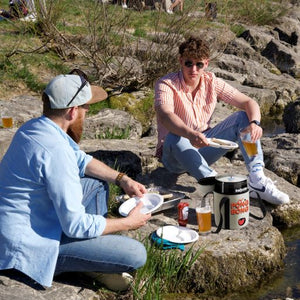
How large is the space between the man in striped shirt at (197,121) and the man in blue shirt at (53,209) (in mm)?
1488

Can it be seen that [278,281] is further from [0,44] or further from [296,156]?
[0,44]

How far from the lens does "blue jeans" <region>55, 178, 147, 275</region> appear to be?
3.08 meters

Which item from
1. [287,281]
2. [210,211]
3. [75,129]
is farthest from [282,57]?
[75,129]

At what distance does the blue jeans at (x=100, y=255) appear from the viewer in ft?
10.1

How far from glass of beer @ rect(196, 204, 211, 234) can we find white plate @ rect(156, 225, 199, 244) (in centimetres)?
9

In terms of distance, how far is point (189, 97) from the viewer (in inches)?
196

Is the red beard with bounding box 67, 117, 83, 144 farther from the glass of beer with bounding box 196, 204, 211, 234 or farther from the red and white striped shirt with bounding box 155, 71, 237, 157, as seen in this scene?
the red and white striped shirt with bounding box 155, 71, 237, 157

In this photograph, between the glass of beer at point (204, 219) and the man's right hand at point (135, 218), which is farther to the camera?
the glass of beer at point (204, 219)

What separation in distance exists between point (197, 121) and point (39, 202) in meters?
2.33

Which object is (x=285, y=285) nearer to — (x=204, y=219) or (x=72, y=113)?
(x=204, y=219)

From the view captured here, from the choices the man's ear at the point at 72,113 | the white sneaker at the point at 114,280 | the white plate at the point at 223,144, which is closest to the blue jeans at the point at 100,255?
the white sneaker at the point at 114,280

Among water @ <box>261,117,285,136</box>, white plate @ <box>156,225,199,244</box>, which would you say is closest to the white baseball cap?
white plate @ <box>156,225,199,244</box>

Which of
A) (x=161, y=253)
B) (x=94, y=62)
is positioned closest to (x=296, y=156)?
(x=161, y=253)

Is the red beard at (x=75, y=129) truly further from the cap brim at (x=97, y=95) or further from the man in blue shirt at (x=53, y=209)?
the cap brim at (x=97, y=95)
